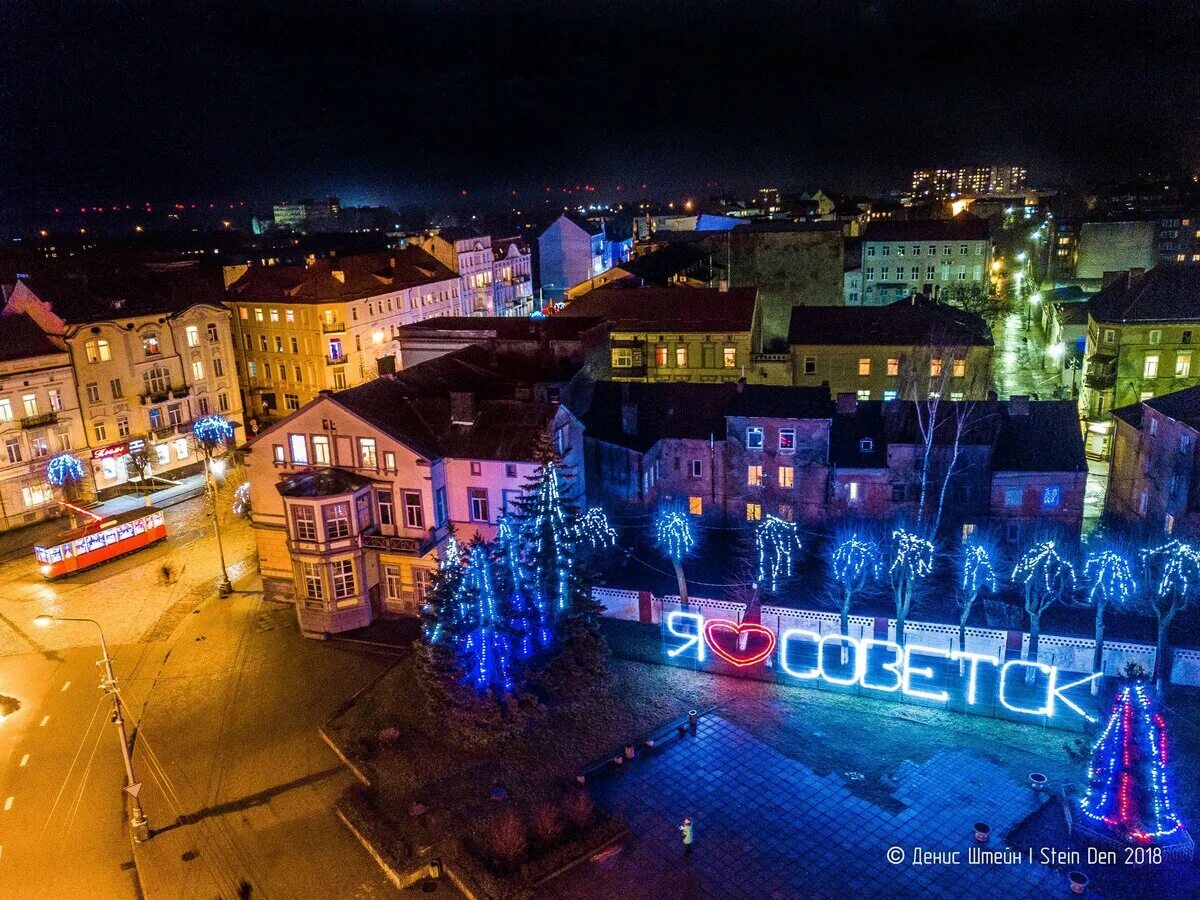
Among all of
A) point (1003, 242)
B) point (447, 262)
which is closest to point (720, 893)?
point (447, 262)

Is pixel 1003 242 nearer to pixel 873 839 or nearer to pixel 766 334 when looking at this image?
pixel 766 334

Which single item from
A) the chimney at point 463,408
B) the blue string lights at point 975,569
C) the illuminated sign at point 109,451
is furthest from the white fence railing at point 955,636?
the illuminated sign at point 109,451

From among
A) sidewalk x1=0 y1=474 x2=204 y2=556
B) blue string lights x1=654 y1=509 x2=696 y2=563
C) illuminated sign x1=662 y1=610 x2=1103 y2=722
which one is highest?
blue string lights x1=654 y1=509 x2=696 y2=563

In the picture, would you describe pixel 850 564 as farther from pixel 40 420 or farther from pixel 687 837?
pixel 40 420

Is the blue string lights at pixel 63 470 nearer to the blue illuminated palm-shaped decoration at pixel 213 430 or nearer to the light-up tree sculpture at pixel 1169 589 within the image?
the blue illuminated palm-shaped decoration at pixel 213 430

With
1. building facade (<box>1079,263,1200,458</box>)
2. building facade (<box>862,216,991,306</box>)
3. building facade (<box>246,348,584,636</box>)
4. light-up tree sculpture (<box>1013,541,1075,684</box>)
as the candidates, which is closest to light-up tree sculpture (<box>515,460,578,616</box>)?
building facade (<box>246,348,584,636</box>)

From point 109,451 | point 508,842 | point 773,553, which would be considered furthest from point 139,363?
point 508,842

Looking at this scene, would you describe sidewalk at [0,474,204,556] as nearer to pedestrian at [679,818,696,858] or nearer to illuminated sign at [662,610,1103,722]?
illuminated sign at [662,610,1103,722]
